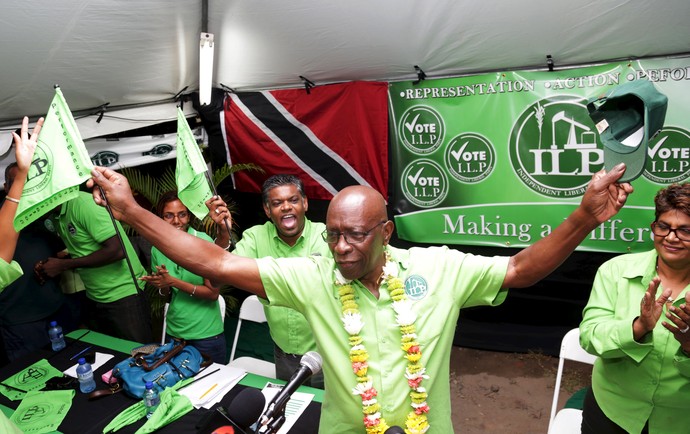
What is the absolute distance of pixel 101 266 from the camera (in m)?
3.98

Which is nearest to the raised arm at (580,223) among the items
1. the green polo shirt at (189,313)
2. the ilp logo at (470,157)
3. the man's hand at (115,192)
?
the man's hand at (115,192)

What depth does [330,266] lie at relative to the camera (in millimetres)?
1883

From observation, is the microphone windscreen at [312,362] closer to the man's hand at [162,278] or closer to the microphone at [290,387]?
the microphone at [290,387]

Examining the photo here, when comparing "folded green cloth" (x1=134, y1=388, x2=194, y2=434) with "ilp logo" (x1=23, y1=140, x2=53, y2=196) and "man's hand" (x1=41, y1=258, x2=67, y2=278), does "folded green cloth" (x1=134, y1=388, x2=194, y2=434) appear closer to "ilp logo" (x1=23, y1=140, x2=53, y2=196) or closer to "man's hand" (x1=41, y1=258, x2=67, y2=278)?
"ilp logo" (x1=23, y1=140, x2=53, y2=196)

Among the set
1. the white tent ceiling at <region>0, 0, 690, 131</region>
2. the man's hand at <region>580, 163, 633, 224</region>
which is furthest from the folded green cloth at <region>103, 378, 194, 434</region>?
the white tent ceiling at <region>0, 0, 690, 131</region>

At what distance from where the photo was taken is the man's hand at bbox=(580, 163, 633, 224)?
1509 mm

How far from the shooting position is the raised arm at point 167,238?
5.24ft

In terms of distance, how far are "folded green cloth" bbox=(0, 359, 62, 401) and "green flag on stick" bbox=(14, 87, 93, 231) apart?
66.8 inches

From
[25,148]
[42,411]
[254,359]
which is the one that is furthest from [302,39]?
[42,411]

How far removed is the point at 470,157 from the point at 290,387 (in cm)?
354

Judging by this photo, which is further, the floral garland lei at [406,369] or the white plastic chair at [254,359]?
the white plastic chair at [254,359]

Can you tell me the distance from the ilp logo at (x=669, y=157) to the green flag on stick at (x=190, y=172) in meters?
3.48

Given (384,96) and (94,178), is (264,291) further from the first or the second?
(384,96)

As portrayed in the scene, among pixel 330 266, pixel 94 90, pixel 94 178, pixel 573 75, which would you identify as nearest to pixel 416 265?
pixel 330 266
